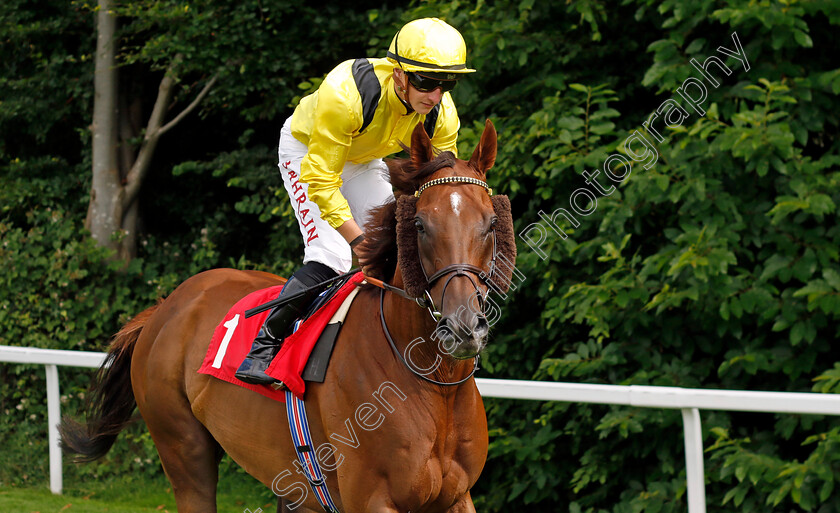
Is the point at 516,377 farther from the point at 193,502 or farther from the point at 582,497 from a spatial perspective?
the point at 193,502

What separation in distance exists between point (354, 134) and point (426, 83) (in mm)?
408

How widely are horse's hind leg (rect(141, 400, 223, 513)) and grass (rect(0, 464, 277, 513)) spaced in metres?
1.94

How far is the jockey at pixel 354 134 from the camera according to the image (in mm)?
3113

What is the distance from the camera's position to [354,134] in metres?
3.39

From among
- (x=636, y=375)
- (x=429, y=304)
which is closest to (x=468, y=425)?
(x=429, y=304)

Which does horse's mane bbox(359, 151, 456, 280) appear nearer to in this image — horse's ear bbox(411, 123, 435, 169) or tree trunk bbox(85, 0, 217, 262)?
horse's ear bbox(411, 123, 435, 169)

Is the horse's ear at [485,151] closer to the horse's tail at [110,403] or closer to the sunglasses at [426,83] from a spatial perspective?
the sunglasses at [426,83]

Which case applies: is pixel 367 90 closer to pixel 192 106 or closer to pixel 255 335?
pixel 255 335

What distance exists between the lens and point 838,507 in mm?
4340

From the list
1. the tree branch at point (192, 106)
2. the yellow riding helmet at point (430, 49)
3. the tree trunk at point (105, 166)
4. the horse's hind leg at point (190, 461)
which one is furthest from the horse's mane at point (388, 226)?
the tree trunk at point (105, 166)

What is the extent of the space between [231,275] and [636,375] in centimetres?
238

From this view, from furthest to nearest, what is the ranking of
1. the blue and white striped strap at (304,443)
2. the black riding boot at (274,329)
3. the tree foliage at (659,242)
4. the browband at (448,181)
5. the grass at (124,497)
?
the grass at (124,497) → the tree foliage at (659,242) → the black riding boot at (274,329) → the blue and white striped strap at (304,443) → the browband at (448,181)

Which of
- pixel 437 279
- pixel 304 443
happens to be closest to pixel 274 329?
pixel 304 443

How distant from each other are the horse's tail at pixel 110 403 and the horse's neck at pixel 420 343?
7.25 feet
